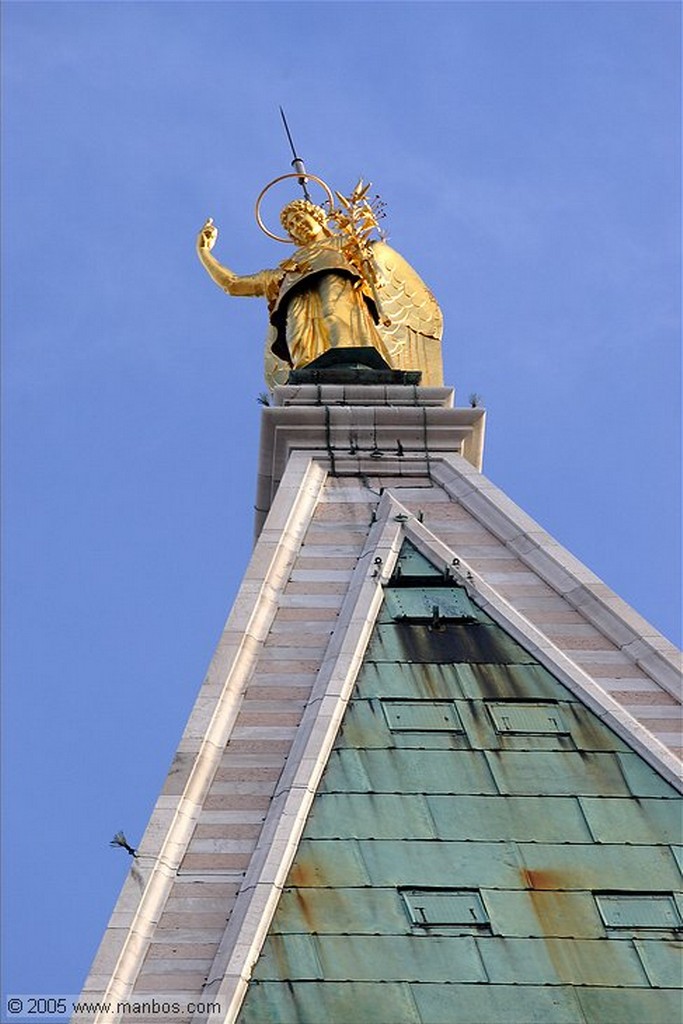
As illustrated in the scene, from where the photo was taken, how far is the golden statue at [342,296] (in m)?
43.9

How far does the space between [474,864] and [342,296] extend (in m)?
15.5

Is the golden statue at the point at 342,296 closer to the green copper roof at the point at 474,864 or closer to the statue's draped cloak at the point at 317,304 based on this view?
the statue's draped cloak at the point at 317,304

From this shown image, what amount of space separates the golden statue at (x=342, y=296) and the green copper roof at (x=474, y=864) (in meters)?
9.93

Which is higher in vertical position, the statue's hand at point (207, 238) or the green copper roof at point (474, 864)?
the statue's hand at point (207, 238)

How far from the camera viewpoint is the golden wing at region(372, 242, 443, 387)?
44375 millimetres

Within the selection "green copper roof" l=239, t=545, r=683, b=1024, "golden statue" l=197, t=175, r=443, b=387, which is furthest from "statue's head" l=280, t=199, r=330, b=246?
"green copper roof" l=239, t=545, r=683, b=1024

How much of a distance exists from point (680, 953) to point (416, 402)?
13.2 m

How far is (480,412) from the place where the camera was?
1603 inches

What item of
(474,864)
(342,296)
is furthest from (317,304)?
(474,864)

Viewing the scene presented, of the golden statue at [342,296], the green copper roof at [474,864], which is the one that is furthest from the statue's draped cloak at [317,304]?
the green copper roof at [474,864]

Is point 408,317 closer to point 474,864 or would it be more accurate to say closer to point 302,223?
point 302,223

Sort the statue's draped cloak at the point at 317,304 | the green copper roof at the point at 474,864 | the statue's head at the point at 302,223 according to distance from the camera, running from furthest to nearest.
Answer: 1. the statue's head at the point at 302,223
2. the statue's draped cloak at the point at 317,304
3. the green copper roof at the point at 474,864

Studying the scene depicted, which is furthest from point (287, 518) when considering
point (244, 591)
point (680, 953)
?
point (680, 953)

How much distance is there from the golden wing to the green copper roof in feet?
33.2
